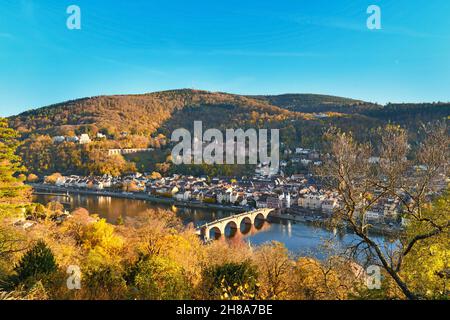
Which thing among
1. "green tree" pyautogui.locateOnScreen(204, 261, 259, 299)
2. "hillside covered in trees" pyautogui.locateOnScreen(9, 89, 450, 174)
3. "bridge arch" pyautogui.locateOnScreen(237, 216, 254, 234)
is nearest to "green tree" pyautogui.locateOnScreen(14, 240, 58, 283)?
"green tree" pyautogui.locateOnScreen(204, 261, 259, 299)

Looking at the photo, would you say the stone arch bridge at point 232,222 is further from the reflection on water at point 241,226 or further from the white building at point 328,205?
the white building at point 328,205

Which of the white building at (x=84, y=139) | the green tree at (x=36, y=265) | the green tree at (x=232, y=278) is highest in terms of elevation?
the white building at (x=84, y=139)

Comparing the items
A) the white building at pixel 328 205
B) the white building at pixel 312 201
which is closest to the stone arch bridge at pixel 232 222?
the white building at pixel 312 201

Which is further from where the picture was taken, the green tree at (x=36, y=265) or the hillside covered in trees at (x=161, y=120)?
the hillside covered in trees at (x=161, y=120)

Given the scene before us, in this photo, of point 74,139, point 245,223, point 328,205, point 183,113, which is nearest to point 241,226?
point 245,223

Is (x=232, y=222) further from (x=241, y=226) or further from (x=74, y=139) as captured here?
(x=74, y=139)

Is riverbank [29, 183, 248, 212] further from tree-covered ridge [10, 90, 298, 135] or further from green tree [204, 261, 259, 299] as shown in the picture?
tree-covered ridge [10, 90, 298, 135]
